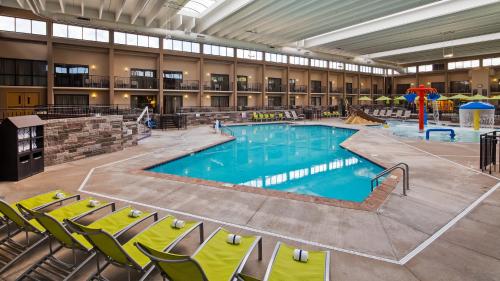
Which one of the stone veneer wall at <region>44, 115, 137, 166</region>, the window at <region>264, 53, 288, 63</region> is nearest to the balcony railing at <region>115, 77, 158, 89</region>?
the stone veneer wall at <region>44, 115, 137, 166</region>

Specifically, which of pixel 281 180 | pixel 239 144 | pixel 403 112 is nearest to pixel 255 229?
pixel 281 180

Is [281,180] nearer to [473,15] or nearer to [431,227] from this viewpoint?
[431,227]

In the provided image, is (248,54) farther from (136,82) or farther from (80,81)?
(80,81)

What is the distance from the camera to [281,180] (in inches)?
382

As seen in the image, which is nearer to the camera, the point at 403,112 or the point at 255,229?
the point at 255,229

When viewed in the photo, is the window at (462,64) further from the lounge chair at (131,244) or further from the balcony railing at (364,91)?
the lounge chair at (131,244)

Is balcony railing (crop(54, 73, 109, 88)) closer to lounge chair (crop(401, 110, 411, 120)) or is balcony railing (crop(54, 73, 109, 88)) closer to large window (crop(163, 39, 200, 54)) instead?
large window (crop(163, 39, 200, 54))

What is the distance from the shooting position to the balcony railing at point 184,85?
2569 cm

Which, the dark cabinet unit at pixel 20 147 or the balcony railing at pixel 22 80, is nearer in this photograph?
the dark cabinet unit at pixel 20 147

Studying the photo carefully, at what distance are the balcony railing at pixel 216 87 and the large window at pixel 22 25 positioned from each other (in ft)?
42.3

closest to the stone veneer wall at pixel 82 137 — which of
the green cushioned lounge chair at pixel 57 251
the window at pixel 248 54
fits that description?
the green cushioned lounge chair at pixel 57 251

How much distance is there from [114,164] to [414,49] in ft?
106

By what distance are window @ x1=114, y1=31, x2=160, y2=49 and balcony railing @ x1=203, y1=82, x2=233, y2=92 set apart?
574cm

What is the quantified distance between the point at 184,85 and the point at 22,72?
11.6 m
